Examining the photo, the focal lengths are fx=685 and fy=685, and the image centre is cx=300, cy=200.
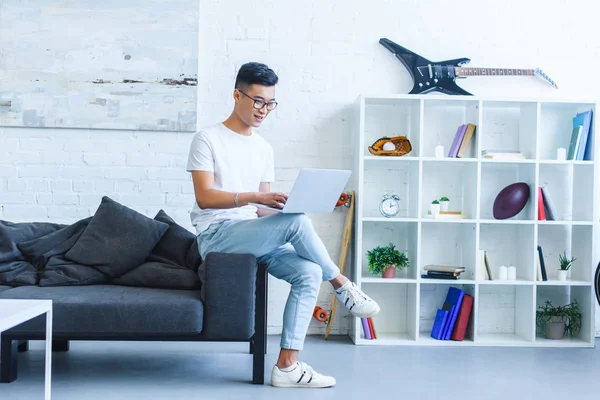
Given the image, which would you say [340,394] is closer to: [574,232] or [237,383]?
[237,383]

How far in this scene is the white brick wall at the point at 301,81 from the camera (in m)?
4.39

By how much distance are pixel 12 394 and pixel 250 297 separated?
1.09m

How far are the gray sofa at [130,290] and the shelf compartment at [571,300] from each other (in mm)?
2177

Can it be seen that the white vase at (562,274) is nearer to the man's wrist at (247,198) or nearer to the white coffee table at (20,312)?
the man's wrist at (247,198)

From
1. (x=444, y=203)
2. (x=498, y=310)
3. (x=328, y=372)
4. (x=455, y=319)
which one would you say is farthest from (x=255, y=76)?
(x=498, y=310)

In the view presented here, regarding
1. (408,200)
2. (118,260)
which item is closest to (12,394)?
(118,260)

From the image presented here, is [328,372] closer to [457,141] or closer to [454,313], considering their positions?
[454,313]

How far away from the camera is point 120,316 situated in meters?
3.04

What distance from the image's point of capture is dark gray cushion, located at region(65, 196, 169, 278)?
3580 mm

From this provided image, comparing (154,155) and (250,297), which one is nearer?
(250,297)

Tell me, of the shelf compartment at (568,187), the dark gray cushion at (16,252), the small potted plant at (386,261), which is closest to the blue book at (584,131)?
the shelf compartment at (568,187)

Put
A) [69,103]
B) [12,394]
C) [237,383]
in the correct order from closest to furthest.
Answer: [12,394] → [237,383] → [69,103]

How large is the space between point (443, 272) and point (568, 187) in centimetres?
111

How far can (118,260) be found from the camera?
11.8ft
